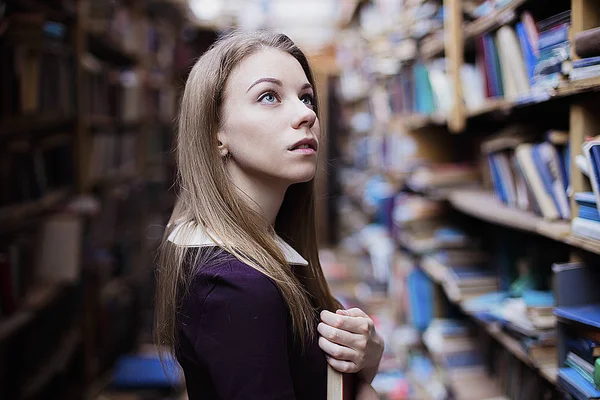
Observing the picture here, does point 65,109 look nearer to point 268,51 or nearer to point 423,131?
point 423,131

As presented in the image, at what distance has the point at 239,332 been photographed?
92 centimetres

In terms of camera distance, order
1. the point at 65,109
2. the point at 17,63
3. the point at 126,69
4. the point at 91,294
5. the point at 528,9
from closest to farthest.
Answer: the point at 528,9 < the point at 17,63 < the point at 65,109 < the point at 91,294 < the point at 126,69

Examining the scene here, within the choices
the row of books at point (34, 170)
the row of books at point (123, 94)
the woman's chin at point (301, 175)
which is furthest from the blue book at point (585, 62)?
the row of books at point (123, 94)

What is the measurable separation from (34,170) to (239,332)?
81.4 inches

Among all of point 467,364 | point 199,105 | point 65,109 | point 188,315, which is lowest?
point 467,364

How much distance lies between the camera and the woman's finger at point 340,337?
104 cm

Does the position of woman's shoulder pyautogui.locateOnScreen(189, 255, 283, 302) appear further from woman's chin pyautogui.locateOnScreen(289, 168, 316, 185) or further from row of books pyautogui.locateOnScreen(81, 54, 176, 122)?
A: row of books pyautogui.locateOnScreen(81, 54, 176, 122)

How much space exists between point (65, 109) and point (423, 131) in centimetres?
179

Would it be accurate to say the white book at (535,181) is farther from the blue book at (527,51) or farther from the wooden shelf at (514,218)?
the blue book at (527,51)

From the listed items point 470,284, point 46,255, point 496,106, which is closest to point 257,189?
point 496,106

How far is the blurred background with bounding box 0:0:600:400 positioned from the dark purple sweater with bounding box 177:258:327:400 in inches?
11.0

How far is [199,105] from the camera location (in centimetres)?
109

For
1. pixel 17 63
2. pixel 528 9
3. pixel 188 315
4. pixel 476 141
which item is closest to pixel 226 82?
pixel 188 315

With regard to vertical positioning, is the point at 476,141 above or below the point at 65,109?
below
